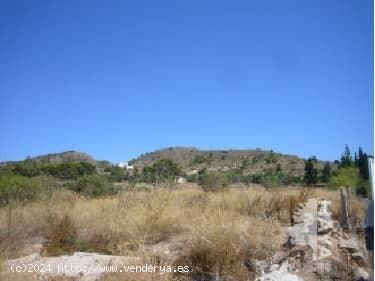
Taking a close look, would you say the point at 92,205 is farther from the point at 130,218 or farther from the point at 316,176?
the point at 316,176

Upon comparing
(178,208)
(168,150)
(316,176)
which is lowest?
(178,208)

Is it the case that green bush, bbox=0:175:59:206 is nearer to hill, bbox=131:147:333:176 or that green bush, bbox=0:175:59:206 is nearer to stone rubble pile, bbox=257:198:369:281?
stone rubble pile, bbox=257:198:369:281

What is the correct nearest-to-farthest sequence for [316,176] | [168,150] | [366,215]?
[366,215]
[316,176]
[168,150]

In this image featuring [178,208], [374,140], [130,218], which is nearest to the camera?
[374,140]

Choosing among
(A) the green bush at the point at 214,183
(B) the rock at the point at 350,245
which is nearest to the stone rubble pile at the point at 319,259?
(B) the rock at the point at 350,245

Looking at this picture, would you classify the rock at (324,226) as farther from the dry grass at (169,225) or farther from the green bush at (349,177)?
the green bush at (349,177)

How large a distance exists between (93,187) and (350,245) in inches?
244

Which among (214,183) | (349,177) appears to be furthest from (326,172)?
(349,177)

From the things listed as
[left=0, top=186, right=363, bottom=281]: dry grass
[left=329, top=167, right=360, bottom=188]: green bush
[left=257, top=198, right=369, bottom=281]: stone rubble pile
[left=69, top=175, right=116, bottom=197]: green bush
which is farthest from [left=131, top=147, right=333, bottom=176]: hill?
[left=257, top=198, right=369, bottom=281]: stone rubble pile

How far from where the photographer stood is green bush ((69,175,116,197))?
342 inches

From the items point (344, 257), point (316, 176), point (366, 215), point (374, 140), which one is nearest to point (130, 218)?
point (344, 257)

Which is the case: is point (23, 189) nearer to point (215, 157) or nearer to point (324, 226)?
point (324, 226)

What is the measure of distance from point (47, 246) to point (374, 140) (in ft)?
11.1

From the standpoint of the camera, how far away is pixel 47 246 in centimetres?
445
